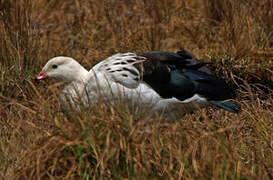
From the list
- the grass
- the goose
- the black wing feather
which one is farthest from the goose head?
the black wing feather

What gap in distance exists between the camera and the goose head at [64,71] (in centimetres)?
431

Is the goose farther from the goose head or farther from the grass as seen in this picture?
the grass

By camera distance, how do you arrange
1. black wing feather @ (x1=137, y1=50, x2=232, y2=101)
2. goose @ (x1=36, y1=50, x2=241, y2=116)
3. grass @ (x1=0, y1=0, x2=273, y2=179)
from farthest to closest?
1. black wing feather @ (x1=137, y1=50, x2=232, y2=101)
2. goose @ (x1=36, y1=50, x2=241, y2=116)
3. grass @ (x1=0, y1=0, x2=273, y2=179)

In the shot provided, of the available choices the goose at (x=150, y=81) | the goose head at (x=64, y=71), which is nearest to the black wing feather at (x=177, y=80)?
the goose at (x=150, y=81)

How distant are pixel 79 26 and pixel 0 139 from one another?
271cm

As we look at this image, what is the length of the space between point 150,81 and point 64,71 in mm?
671

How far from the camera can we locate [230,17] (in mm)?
5738

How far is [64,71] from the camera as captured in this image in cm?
432

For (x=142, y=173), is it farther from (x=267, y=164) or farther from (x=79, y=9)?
(x=79, y=9)

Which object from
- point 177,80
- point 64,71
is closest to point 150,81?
point 177,80

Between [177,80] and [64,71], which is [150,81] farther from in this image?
[64,71]

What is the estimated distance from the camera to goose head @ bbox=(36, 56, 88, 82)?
14.1 ft

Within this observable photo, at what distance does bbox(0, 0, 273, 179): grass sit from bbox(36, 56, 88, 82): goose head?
20 cm

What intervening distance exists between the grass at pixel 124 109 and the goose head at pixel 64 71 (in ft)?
0.65
